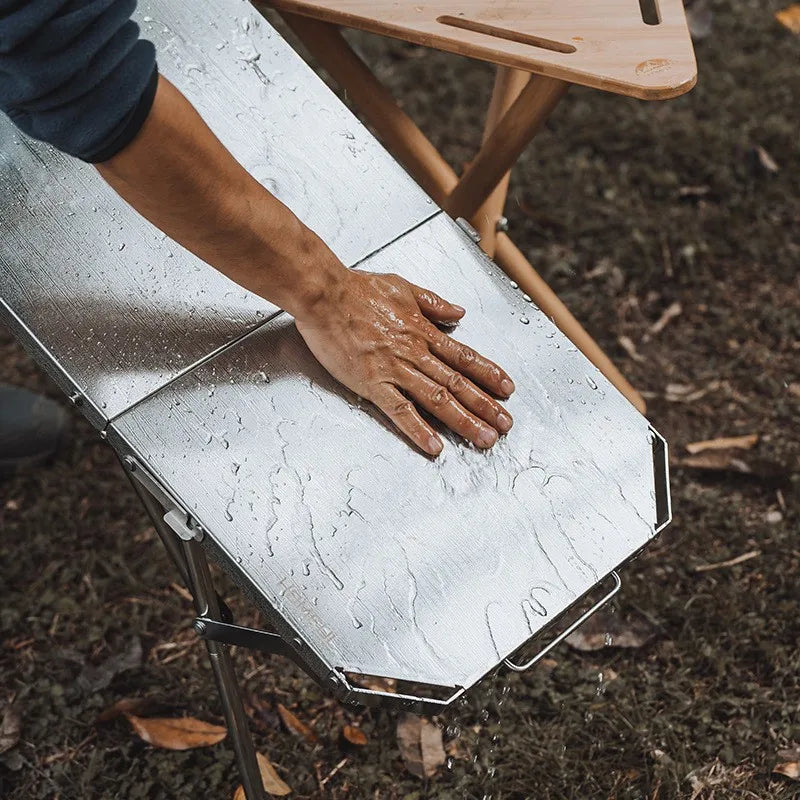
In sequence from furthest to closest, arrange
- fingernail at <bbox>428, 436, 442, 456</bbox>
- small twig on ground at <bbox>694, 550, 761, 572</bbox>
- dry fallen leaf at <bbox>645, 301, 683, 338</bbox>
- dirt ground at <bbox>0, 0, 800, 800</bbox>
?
dry fallen leaf at <bbox>645, 301, 683, 338</bbox>
small twig on ground at <bbox>694, 550, 761, 572</bbox>
dirt ground at <bbox>0, 0, 800, 800</bbox>
fingernail at <bbox>428, 436, 442, 456</bbox>

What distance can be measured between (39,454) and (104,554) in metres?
0.30

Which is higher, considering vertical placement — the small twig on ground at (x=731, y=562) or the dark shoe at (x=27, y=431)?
the dark shoe at (x=27, y=431)

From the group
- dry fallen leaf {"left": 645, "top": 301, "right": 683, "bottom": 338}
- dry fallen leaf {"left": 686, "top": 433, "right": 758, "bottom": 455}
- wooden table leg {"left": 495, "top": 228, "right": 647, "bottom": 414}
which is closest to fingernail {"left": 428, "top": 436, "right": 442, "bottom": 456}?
wooden table leg {"left": 495, "top": 228, "right": 647, "bottom": 414}

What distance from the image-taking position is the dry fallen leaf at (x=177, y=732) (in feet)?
6.12

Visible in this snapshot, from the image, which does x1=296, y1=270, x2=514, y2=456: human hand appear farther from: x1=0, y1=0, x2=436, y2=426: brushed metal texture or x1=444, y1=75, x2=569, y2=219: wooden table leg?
x1=444, y1=75, x2=569, y2=219: wooden table leg

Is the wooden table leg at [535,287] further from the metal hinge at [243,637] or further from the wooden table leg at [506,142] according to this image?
the metal hinge at [243,637]

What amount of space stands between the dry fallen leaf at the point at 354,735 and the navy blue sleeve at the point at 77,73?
1.14 m

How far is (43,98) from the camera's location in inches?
45.9

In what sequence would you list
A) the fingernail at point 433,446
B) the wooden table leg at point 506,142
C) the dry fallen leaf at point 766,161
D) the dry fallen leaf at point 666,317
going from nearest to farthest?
the fingernail at point 433,446 < the wooden table leg at point 506,142 < the dry fallen leaf at point 666,317 < the dry fallen leaf at point 766,161

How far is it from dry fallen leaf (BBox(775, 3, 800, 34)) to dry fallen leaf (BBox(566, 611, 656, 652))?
81.2 inches

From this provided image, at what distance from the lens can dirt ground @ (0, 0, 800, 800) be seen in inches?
72.1

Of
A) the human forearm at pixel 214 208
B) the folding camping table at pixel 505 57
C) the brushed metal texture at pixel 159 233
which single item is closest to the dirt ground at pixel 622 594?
the folding camping table at pixel 505 57

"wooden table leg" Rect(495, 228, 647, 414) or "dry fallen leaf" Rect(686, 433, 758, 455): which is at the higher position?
"wooden table leg" Rect(495, 228, 647, 414)

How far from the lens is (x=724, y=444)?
7.70 ft
